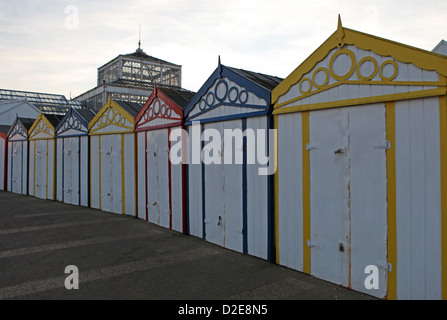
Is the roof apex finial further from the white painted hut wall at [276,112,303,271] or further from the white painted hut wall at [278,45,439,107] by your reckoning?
the white painted hut wall at [276,112,303,271]

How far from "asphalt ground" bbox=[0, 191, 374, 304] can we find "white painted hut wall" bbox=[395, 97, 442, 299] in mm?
698

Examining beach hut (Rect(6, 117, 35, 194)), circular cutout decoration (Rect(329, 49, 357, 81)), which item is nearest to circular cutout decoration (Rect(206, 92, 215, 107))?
circular cutout decoration (Rect(329, 49, 357, 81))

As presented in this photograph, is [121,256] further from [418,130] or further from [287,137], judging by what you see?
[418,130]

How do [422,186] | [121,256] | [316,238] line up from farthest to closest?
[121,256] → [316,238] → [422,186]

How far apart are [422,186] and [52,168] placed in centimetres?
1394

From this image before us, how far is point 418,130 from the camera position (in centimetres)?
411

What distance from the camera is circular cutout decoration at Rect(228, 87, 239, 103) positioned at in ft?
21.8

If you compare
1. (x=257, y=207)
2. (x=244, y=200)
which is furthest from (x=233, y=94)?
(x=257, y=207)

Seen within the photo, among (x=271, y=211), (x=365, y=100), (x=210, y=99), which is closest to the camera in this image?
(x=365, y=100)

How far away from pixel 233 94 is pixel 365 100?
2.74m

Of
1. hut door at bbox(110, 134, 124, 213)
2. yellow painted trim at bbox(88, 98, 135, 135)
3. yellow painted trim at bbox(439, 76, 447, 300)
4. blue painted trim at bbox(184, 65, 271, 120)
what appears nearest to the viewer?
yellow painted trim at bbox(439, 76, 447, 300)

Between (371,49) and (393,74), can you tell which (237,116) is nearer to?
(371,49)

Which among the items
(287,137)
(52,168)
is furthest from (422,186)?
(52,168)

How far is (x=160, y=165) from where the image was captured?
29.7 feet
